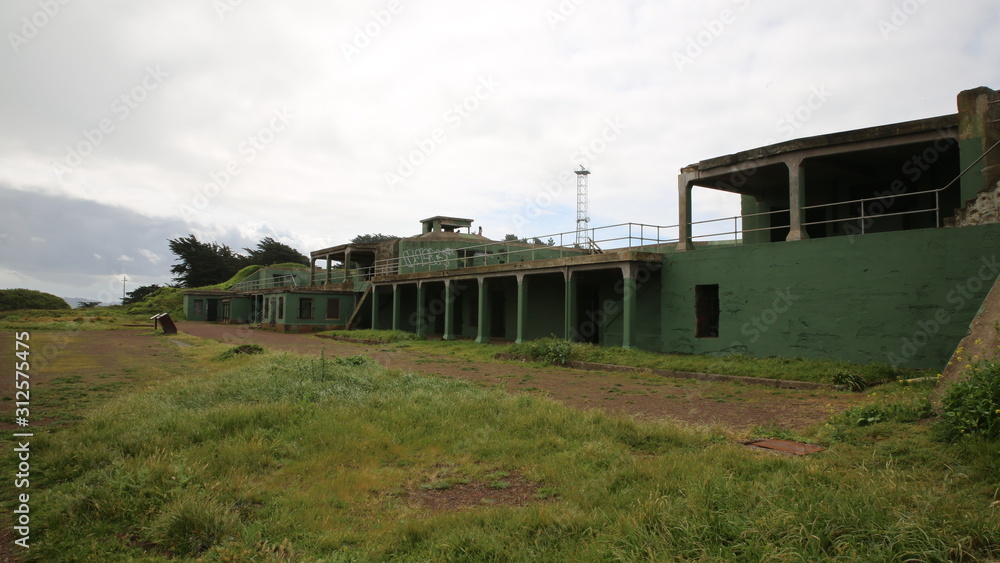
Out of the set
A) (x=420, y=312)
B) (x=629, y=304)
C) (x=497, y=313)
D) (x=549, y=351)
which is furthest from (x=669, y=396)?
(x=420, y=312)

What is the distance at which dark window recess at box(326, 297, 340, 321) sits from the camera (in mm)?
35375

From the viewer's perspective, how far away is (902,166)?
16312 mm

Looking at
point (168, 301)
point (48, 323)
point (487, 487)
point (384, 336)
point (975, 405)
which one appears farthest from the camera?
point (168, 301)

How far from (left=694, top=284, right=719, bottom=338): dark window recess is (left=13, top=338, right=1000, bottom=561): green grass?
355 inches

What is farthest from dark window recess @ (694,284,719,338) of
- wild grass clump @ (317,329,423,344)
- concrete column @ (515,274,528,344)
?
wild grass clump @ (317,329,423,344)

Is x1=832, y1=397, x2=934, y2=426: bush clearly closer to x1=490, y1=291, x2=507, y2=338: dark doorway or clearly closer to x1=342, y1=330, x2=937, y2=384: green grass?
x1=342, y1=330, x2=937, y2=384: green grass

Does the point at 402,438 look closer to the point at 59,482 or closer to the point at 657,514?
the point at 59,482

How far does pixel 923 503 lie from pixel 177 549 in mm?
Result: 4799

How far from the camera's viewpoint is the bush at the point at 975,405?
5.20 m

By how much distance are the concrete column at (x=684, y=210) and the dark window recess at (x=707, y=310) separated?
56.2 inches

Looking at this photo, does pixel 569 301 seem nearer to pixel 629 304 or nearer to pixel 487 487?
pixel 629 304

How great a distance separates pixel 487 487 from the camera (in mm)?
5207

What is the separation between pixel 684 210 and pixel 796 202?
3332mm

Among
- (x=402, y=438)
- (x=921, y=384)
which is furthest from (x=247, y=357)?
(x=921, y=384)
